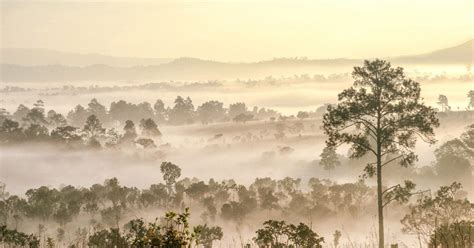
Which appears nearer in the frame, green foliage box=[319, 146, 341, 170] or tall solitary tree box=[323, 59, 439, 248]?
tall solitary tree box=[323, 59, 439, 248]

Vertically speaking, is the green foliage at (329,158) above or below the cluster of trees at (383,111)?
above

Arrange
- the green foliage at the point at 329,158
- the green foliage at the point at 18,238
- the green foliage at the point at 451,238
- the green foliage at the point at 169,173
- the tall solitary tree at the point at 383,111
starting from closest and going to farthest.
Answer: the green foliage at the point at 451,238, the green foliage at the point at 18,238, the tall solitary tree at the point at 383,111, the green foliage at the point at 169,173, the green foliage at the point at 329,158

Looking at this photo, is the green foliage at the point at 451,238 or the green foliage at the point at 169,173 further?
the green foliage at the point at 169,173

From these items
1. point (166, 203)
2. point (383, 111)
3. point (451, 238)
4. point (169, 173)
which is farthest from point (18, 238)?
point (169, 173)

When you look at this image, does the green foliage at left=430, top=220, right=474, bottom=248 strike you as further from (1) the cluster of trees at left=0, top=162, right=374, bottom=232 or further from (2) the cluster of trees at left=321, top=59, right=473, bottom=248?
(1) the cluster of trees at left=0, top=162, right=374, bottom=232

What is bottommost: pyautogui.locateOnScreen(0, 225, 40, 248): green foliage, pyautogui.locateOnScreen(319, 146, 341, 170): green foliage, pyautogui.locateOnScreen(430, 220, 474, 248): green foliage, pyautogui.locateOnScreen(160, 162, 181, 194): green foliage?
pyautogui.locateOnScreen(0, 225, 40, 248): green foliage

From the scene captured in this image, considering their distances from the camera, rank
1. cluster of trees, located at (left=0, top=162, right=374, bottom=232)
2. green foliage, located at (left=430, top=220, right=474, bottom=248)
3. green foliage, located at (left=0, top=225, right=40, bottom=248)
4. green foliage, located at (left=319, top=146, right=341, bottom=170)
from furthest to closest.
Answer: green foliage, located at (left=319, top=146, right=341, bottom=170)
cluster of trees, located at (left=0, top=162, right=374, bottom=232)
green foliage, located at (left=0, top=225, right=40, bottom=248)
green foliage, located at (left=430, top=220, right=474, bottom=248)

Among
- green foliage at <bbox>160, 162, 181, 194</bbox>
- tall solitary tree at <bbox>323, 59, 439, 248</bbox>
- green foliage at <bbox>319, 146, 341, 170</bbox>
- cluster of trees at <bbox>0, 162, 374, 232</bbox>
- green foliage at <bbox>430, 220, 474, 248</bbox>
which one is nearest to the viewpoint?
green foliage at <bbox>430, 220, 474, 248</bbox>

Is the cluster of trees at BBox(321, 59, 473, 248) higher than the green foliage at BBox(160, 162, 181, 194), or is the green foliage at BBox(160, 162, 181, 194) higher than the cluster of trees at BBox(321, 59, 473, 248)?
the green foliage at BBox(160, 162, 181, 194)

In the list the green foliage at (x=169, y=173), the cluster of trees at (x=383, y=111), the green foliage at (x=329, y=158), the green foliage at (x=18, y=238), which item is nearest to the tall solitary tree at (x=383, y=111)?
the cluster of trees at (x=383, y=111)

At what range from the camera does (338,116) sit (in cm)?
3838

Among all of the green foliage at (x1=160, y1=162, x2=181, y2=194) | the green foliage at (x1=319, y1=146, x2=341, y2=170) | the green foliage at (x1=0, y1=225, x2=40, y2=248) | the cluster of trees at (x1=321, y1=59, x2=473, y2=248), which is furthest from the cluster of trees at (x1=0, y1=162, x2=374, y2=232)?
the cluster of trees at (x1=321, y1=59, x2=473, y2=248)

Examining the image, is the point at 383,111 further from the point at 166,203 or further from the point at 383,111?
the point at 166,203

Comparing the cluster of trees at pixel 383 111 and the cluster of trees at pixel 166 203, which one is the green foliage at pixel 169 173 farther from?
the cluster of trees at pixel 383 111
